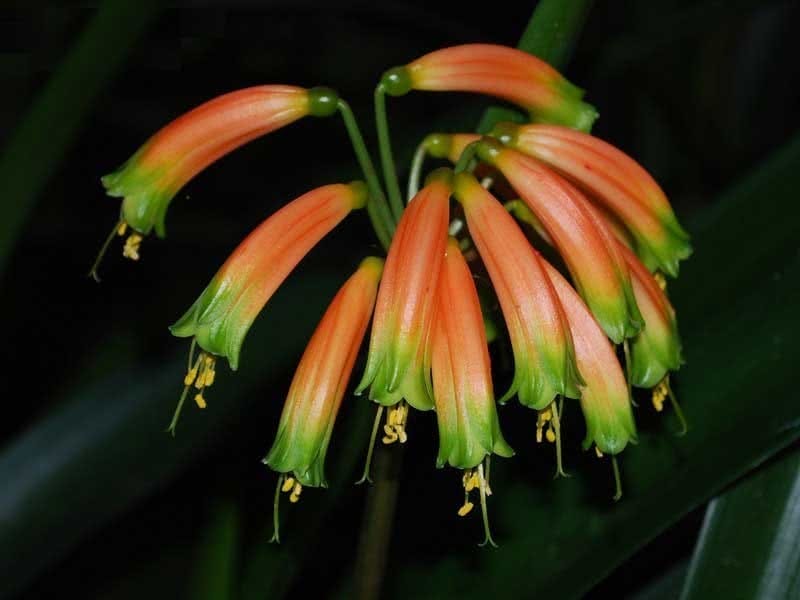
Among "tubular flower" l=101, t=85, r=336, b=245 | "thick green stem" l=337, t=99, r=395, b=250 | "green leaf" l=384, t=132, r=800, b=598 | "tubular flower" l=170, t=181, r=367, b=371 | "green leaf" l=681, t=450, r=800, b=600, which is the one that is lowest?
"green leaf" l=681, t=450, r=800, b=600

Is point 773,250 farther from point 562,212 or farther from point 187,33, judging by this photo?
point 187,33

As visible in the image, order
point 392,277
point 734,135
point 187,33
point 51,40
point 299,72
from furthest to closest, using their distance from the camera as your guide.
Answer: point 734,135
point 299,72
point 51,40
point 187,33
point 392,277

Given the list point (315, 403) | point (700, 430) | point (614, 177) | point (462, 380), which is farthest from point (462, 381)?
point (700, 430)

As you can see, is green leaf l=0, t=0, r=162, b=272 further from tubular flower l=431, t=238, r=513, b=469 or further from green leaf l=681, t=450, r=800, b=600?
green leaf l=681, t=450, r=800, b=600

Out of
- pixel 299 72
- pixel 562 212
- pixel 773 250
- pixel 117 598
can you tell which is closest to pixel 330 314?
pixel 562 212

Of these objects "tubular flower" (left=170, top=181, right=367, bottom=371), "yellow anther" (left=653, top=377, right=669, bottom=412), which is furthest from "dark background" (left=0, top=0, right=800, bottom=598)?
"tubular flower" (left=170, top=181, right=367, bottom=371)

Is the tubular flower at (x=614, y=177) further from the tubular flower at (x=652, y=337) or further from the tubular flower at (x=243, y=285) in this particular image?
the tubular flower at (x=243, y=285)
